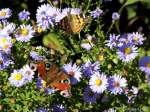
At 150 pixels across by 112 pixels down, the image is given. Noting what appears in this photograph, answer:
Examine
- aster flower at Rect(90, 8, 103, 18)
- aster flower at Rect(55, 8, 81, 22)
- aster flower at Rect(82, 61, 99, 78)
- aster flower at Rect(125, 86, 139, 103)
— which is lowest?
aster flower at Rect(125, 86, 139, 103)

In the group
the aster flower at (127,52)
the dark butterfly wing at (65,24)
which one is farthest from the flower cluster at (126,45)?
the dark butterfly wing at (65,24)

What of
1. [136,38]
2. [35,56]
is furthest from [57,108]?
[136,38]

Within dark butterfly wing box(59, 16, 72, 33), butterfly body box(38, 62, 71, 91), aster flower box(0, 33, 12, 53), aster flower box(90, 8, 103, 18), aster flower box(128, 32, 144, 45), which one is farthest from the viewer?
aster flower box(90, 8, 103, 18)

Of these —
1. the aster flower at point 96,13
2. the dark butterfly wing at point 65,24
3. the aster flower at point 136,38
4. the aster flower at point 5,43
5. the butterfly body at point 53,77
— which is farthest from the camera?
the aster flower at point 96,13

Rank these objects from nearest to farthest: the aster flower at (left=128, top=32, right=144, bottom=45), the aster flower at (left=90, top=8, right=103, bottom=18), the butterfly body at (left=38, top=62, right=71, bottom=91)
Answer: the butterfly body at (left=38, top=62, right=71, bottom=91) < the aster flower at (left=128, top=32, right=144, bottom=45) < the aster flower at (left=90, top=8, right=103, bottom=18)

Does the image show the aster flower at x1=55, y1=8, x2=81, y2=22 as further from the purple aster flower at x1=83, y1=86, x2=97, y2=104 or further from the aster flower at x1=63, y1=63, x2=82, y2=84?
the purple aster flower at x1=83, y1=86, x2=97, y2=104

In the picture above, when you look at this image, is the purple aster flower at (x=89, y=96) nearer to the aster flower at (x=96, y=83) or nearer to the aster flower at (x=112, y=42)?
the aster flower at (x=96, y=83)

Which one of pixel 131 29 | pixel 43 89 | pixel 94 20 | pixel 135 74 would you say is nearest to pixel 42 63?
pixel 43 89

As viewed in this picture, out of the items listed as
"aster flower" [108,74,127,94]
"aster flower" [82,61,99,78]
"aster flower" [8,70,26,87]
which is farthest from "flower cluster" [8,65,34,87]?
"aster flower" [108,74,127,94]
